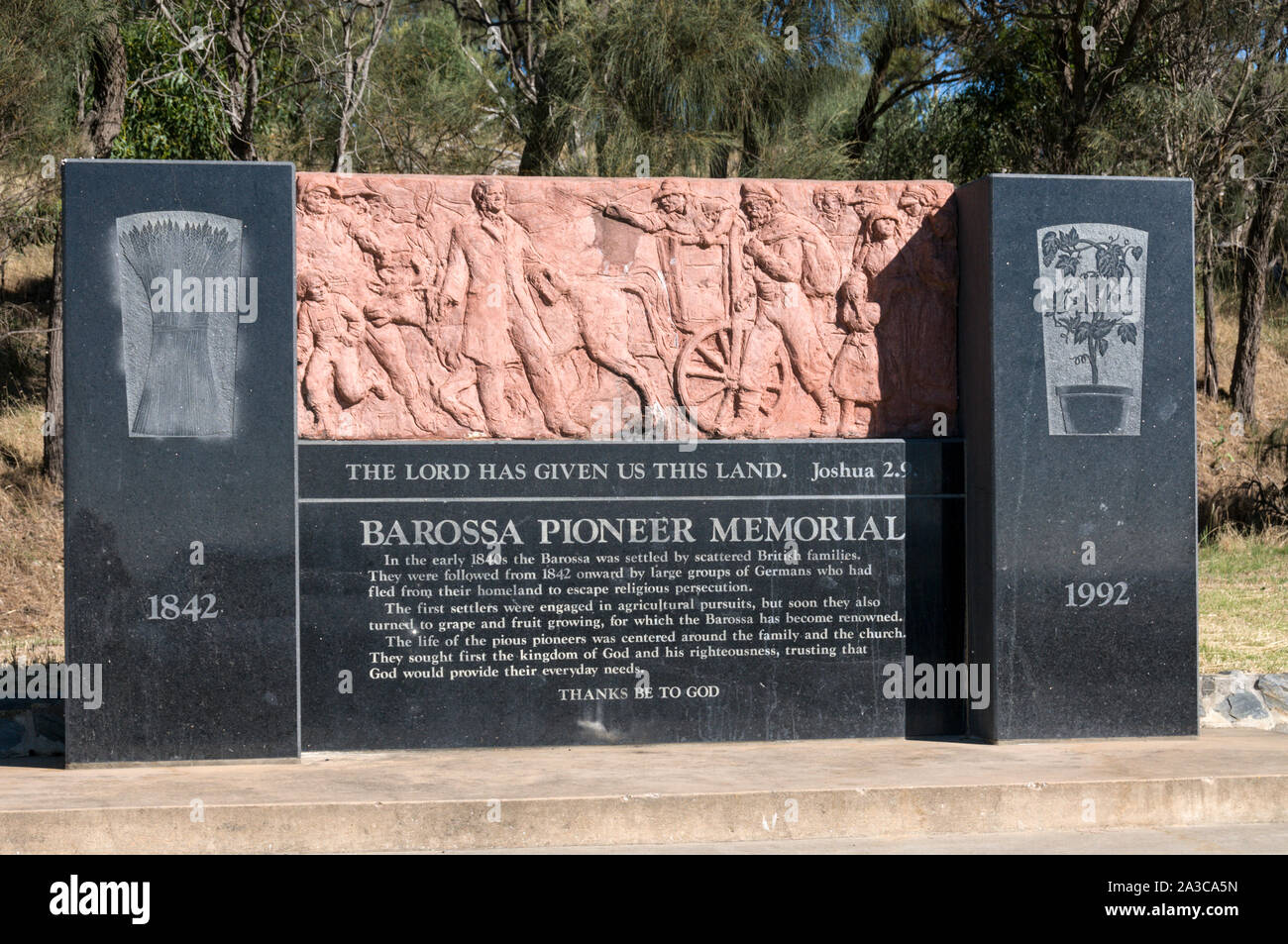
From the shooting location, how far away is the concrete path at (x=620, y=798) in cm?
524

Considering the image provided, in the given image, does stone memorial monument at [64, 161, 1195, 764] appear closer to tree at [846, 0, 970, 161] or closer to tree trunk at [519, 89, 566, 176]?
tree trunk at [519, 89, 566, 176]

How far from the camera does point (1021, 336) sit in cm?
637

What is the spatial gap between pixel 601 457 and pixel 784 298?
1.14 metres

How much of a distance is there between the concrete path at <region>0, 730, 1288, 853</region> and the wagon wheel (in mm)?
1552

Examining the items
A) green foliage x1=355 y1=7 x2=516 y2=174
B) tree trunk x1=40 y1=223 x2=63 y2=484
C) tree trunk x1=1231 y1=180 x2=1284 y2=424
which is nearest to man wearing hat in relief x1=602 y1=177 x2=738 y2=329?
green foliage x1=355 y1=7 x2=516 y2=174

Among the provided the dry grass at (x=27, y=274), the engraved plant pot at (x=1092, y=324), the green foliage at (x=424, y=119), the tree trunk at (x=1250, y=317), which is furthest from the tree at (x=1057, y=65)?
the dry grass at (x=27, y=274)

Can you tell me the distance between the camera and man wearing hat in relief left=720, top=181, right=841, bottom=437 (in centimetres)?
661

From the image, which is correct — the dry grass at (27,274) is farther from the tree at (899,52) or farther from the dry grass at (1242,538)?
the dry grass at (1242,538)

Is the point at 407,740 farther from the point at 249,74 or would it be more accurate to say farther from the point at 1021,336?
the point at 249,74

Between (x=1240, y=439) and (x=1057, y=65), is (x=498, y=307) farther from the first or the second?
(x=1240, y=439)

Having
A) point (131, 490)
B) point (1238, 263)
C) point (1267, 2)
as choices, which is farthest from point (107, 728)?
point (1238, 263)

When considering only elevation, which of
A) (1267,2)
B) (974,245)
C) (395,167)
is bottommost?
(974,245)

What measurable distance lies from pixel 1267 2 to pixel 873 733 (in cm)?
921

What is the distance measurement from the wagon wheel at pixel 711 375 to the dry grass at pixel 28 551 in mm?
4493
